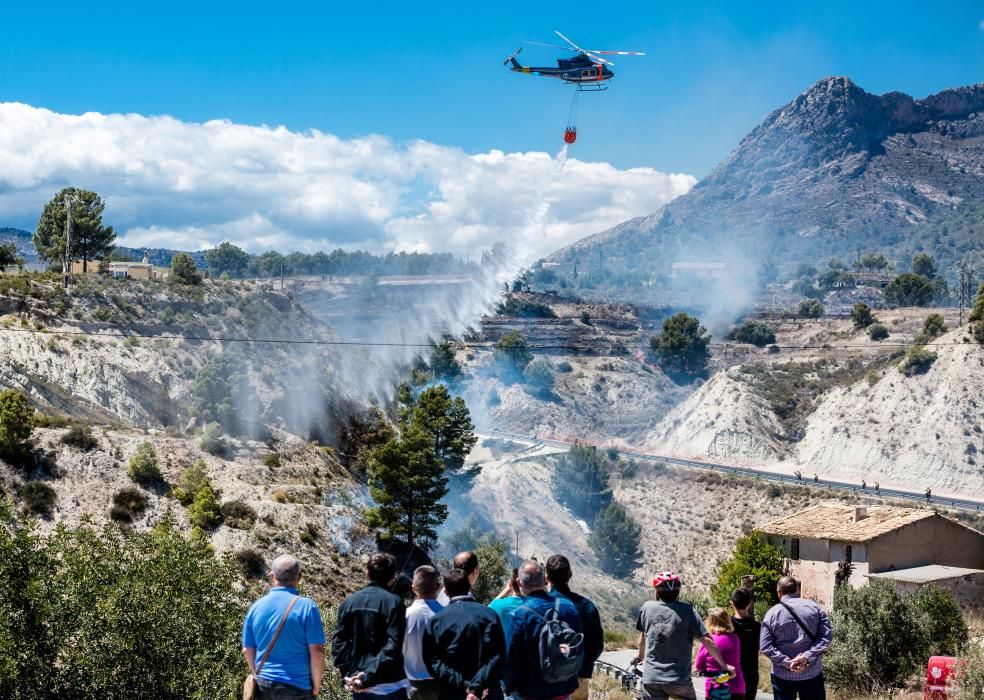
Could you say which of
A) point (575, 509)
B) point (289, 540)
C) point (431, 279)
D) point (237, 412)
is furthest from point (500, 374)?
point (289, 540)

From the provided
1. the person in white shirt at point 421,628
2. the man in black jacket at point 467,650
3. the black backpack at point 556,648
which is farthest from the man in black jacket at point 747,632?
the person in white shirt at point 421,628

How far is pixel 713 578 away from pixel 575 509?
14779 mm

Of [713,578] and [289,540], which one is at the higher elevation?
[289,540]

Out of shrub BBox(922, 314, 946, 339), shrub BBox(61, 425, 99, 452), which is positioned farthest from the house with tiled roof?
shrub BBox(922, 314, 946, 339)

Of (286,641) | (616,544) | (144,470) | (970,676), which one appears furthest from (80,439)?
(616,544)

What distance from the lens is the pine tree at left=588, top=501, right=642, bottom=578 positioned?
72.9m

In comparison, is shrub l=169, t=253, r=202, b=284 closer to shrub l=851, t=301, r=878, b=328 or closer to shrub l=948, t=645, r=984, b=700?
shrub l=851, t=301, r=878, b=328

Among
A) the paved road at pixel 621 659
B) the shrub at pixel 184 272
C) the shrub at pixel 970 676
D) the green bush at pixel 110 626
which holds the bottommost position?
the paved road at pixel 621 659

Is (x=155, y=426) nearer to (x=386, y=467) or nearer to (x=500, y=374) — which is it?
(x=386, y=467)

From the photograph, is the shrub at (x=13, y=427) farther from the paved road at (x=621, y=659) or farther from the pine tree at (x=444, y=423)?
the pine tree at (x=444, y=423)

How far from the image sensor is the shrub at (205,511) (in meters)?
41.7

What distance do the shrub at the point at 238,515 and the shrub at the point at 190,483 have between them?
1384 millimetres

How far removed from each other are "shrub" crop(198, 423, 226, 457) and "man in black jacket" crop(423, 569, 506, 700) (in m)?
44.0

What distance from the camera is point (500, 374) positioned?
380ft
